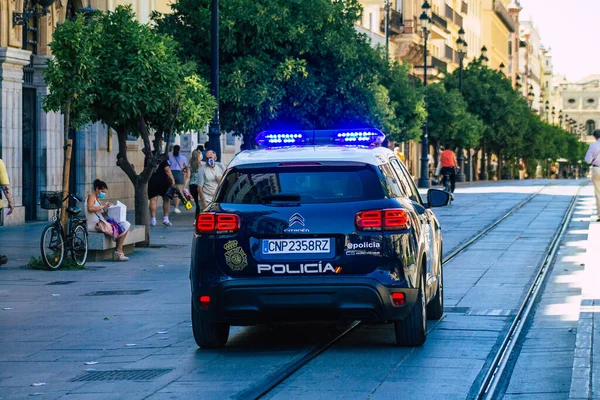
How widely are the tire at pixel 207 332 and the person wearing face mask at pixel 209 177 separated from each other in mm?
14383

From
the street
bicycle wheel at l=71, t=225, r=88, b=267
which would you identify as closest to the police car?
the street

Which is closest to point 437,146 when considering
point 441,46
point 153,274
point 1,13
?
point 441,46

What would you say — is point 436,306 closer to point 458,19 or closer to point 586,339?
point 586,339

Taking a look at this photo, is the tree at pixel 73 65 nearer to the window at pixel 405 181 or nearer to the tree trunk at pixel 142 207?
the tree trunk at pixel 142 207

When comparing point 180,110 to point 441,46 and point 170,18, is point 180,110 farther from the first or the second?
point 441,46

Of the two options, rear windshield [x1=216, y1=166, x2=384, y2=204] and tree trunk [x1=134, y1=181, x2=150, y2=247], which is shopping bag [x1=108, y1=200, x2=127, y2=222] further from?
rear windshield [x1=216, y1=166, x2=384, y2=204]

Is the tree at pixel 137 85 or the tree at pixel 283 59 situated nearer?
the tree at pixel 137 85

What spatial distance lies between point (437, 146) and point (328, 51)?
123ft

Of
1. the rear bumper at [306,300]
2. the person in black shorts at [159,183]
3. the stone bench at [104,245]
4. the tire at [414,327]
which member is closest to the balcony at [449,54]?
the person in black shorts at [159,183]

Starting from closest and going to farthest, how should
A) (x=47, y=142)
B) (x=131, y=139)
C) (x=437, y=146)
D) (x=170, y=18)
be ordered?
1. (x=47, y=142)
2. (x=170, y=18)
3. (x=131, y=139)
4. (x=437, y=146)

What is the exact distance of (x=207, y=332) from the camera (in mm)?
10172

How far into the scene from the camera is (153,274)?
17.0m

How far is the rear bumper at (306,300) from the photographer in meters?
9.52

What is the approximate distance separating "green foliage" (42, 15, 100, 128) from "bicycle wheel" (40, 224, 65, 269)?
2871 mm
